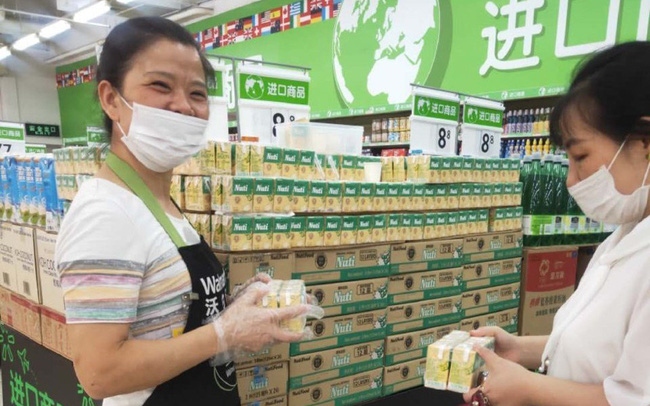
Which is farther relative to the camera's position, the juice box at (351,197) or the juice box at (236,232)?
the juice box at (351,197)

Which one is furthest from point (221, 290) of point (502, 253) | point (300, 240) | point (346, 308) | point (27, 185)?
point (502, 253)

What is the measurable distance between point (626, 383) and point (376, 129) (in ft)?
21.4

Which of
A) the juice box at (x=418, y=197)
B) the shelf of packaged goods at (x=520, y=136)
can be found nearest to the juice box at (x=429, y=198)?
the juice box at (x=418, y=197)

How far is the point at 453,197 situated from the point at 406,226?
0.49 metres

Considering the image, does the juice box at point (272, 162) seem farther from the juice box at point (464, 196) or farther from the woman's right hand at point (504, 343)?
the juice box at point (464, 196)

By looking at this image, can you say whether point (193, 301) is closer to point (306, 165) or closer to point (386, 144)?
point (306, 165)

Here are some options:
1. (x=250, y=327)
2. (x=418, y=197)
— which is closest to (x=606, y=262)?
(x=250, y=327)

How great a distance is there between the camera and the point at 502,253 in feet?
10.2

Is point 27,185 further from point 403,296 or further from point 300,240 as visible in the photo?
point 403,296

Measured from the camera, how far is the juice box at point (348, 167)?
2.45 meters

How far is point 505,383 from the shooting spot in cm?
112

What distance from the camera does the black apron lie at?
1.11 meters

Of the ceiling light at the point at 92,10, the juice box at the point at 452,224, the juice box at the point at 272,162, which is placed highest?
the ceiling light at the point at 92,10

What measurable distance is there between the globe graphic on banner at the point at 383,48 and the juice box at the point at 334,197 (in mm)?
5152
